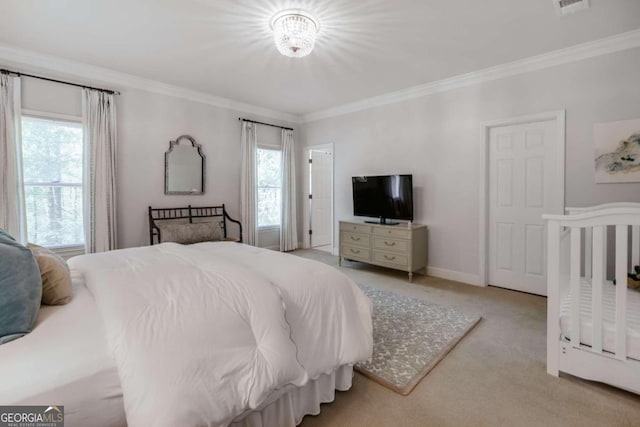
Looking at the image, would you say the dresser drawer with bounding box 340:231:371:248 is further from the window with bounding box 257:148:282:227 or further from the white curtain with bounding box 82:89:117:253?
the white curtain with bounding box 82:89:117:253

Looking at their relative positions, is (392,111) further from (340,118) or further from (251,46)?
(251,46)

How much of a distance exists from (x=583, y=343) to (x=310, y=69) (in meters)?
3.62

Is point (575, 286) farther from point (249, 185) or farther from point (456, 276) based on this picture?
point (249, 185)

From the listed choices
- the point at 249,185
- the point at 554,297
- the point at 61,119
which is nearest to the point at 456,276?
the point at 554,297

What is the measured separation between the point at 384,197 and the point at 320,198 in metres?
2.03

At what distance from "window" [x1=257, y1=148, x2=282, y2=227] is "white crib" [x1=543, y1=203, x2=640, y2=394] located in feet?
14.4

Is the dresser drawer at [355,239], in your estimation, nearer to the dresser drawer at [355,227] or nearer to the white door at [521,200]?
the dresser drawer at [355,227]

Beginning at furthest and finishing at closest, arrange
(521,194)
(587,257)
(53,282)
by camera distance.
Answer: (521,194) < (587,257) < (53,282)

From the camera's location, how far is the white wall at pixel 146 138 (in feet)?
11.5

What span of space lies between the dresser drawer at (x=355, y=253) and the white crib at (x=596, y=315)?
266 cm

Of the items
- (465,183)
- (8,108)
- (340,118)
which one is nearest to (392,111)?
(340,118)

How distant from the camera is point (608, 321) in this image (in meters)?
1.86

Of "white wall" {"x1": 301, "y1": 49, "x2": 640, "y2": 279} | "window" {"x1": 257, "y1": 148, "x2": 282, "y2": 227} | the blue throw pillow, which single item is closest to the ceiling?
"white wall" {"x1": 301, "y1": 49, "x2": 640, "y2": 279}

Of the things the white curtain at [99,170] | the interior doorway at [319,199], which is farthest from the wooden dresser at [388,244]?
the white curtain at [99,170]
